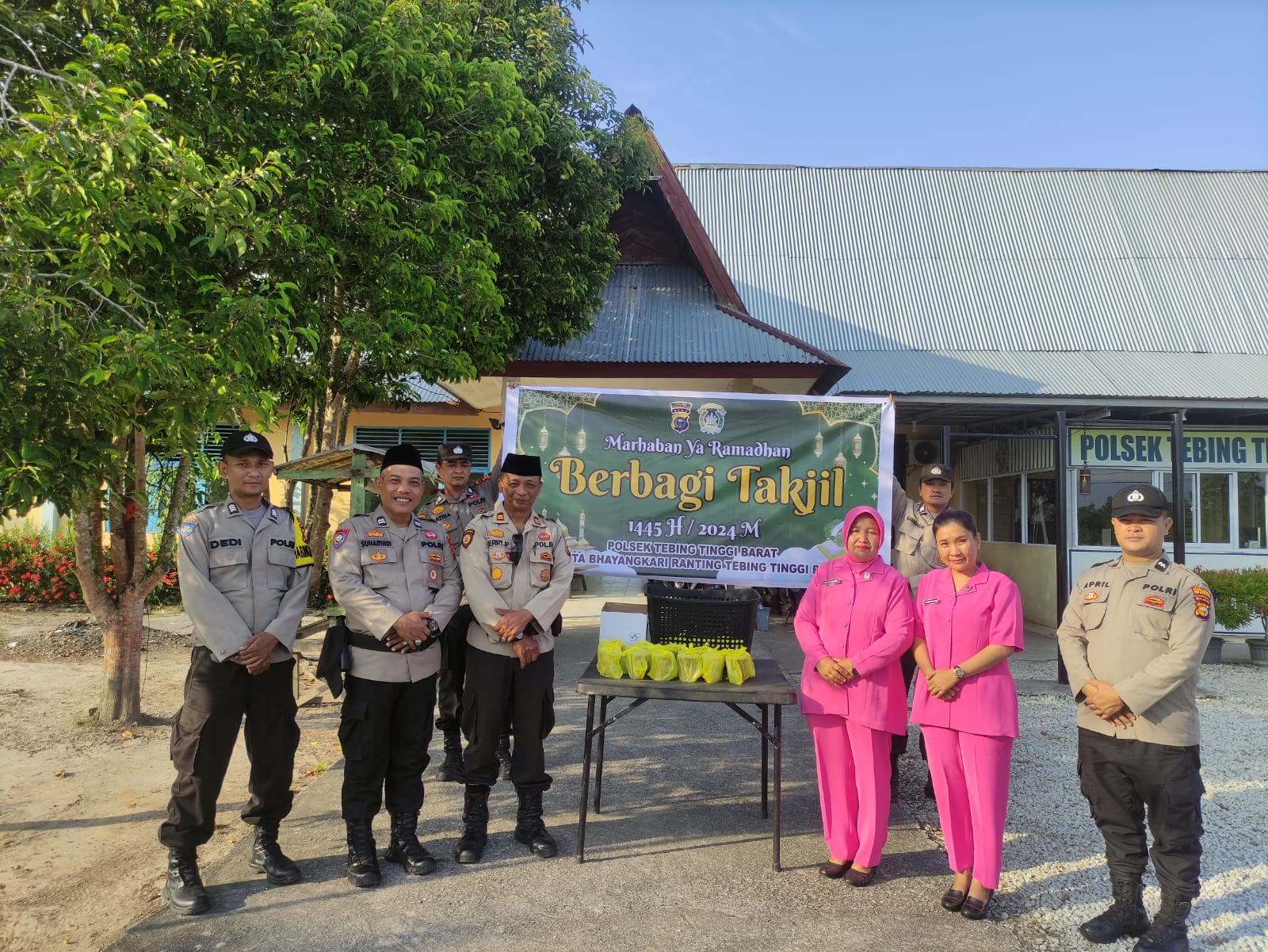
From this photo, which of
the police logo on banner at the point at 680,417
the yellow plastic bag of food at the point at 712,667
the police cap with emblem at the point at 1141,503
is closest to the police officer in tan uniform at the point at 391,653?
the yellow plastic bag of food at the point at 712,667

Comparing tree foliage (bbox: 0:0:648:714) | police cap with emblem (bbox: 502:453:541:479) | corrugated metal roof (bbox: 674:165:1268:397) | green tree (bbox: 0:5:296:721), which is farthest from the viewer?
corrugated metal roof (bbox: 674:165:1268:397)

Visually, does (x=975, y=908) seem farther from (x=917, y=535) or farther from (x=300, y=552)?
(x=300, y=552)

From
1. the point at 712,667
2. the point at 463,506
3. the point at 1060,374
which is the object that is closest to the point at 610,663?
the point at 712,667

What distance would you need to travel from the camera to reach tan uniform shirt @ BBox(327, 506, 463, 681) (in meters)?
3.60

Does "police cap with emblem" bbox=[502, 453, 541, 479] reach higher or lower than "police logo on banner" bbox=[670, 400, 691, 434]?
lower

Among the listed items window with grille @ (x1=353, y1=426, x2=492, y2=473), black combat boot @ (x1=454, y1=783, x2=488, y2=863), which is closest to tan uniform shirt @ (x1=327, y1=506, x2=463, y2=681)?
black combat boot @ (x1=454, y1=783, x2=488, y2=863)

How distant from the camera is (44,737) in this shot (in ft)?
18.6

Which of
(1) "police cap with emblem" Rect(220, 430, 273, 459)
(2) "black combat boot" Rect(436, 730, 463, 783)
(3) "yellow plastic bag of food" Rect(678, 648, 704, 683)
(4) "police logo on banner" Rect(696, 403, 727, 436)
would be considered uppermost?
(4) "police logo on banner" Rect(696, 403, 727, 436)

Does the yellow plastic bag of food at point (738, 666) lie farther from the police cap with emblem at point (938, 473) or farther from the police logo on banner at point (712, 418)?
the police logo on banner at point (712, 418)

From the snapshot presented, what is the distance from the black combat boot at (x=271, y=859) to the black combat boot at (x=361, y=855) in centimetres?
24

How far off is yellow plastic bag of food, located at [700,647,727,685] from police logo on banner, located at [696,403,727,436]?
1895 mm

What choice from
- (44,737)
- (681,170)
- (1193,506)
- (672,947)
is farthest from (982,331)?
(44,737)

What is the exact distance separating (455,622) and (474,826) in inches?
51.5

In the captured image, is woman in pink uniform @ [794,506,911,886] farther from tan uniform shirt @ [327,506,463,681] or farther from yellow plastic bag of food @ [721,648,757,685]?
tan uniform shirt @ [327,506,463,681]
